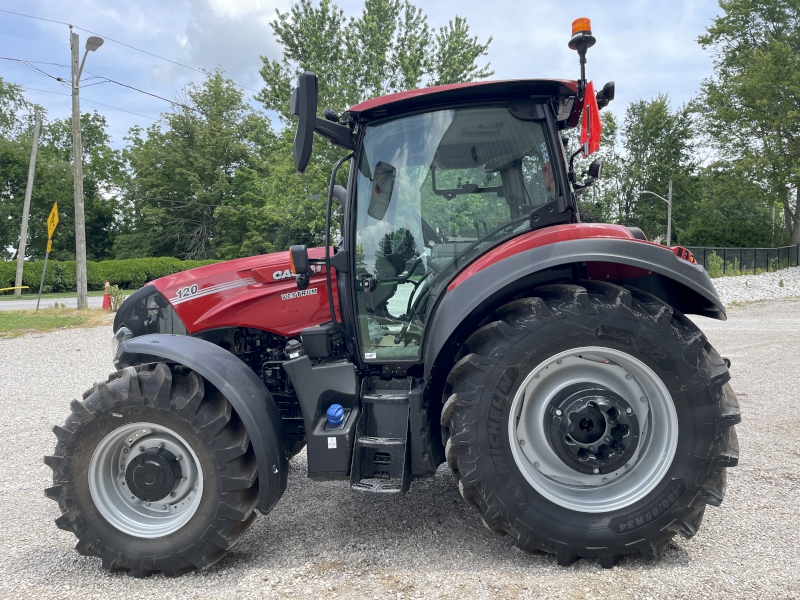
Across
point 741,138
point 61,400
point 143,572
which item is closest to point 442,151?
point 143,572

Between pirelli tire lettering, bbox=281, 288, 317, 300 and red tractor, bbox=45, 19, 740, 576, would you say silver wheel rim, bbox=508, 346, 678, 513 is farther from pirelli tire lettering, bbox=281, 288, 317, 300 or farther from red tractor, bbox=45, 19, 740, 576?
pirelli tire lettering, bbox=281, 288, 317, 300

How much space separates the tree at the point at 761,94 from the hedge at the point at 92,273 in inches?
1161

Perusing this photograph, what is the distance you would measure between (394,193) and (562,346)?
1.21m

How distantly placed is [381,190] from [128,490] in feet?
6.86

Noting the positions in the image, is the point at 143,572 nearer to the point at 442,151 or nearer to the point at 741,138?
the point at 442,151

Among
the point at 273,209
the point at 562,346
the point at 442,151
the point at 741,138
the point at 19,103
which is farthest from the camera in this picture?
the point at 19,103

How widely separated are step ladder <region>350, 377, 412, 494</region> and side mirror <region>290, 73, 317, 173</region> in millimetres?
1323

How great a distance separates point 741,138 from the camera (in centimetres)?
3103

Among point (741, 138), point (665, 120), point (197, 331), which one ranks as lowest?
point (197, 331)

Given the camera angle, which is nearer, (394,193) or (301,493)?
(394,193)

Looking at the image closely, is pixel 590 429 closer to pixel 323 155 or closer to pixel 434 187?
pixel 434 187

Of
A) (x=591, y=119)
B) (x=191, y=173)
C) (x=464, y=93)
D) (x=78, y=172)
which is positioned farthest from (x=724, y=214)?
(x=464, y=93)

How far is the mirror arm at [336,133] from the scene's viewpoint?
2867mm

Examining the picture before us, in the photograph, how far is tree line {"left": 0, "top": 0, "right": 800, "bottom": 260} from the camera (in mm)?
22094
